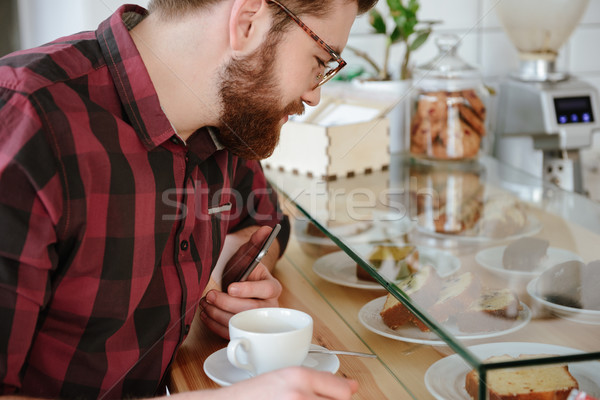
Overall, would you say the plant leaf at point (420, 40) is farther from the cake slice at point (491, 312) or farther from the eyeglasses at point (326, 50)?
the cake slice at point (491, 312)

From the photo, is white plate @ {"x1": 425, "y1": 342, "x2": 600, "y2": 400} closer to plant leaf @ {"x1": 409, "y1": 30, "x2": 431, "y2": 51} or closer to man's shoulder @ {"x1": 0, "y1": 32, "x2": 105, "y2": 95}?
man's shoulder @ {"x1": 0, "y1": 32, "x2": 105, "y2": 95}

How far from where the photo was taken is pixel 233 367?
77 cm

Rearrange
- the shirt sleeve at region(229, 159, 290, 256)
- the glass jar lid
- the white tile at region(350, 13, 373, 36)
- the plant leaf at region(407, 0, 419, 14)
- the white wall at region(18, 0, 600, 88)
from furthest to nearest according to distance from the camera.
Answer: the white tile at region(350, 13, 373, 36) → the white wall at region(18, 0, 600, 88) → the plant leaf at region(407, 0, 419, 14) → the glass jar lid → the shirt sleeve at region(229, 159, 290, 256)

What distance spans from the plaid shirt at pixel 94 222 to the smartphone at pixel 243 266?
66mm

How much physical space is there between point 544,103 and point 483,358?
1.34 metres

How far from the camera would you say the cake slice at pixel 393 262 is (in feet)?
2.71

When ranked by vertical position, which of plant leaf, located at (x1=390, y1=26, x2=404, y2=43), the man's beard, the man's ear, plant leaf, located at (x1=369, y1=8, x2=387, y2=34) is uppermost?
plant leaf, located at (x1=369, y1=8, x2=387, y2=34)

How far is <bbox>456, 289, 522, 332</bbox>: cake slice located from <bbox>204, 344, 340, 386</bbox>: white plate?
0.17 metres

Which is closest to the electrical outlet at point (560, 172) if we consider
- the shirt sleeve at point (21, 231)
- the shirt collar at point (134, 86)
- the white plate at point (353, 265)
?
the white plate at point (353, 265)

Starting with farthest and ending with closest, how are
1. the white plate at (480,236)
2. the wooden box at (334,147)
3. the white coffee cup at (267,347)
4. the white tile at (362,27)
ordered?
1. the white tile at (362,27)
2. the wooden box at (334,147)
3. the white plate at (480,236)
4. the white coffee cup at (267,347)

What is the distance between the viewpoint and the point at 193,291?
2.95 ft

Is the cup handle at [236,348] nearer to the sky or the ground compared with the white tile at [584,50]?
nearer to the ground

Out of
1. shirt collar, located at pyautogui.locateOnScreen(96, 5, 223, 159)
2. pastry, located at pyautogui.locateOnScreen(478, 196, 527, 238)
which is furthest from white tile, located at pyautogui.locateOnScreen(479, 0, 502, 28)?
shirt collar, located at pyautogui.locateOnScreen(96, 5, 223, 159)

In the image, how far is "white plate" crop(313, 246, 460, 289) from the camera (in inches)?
35.9
